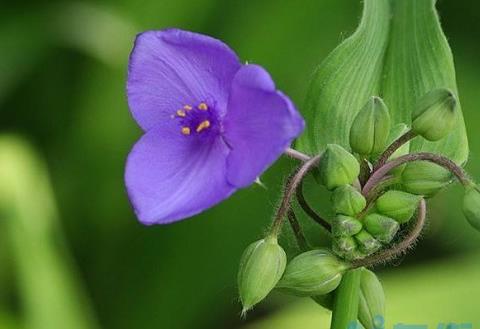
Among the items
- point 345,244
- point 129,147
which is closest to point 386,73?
point 345,244

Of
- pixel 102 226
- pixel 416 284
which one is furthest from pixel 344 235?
pixel 102 226

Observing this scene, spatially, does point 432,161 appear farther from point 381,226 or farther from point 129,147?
point 129,147

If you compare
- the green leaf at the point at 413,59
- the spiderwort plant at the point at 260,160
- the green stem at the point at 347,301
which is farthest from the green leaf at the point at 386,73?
the green stem at the point at 347,301

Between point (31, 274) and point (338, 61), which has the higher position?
point (338, 61)

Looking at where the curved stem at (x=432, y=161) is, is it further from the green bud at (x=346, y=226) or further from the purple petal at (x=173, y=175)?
the purple petal at (x=173, y=175)

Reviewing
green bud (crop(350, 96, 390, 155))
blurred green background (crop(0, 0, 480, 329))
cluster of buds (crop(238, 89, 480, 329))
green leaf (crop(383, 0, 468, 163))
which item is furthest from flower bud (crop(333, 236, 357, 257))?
blurred green background (crop(0, 0, 480, 329))

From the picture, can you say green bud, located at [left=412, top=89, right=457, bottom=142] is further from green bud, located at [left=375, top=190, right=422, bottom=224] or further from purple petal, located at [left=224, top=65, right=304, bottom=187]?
purple petal, located at [left=224, top=65, right=304, bottom=187]

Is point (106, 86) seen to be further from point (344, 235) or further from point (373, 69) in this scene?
point (344, 235)
